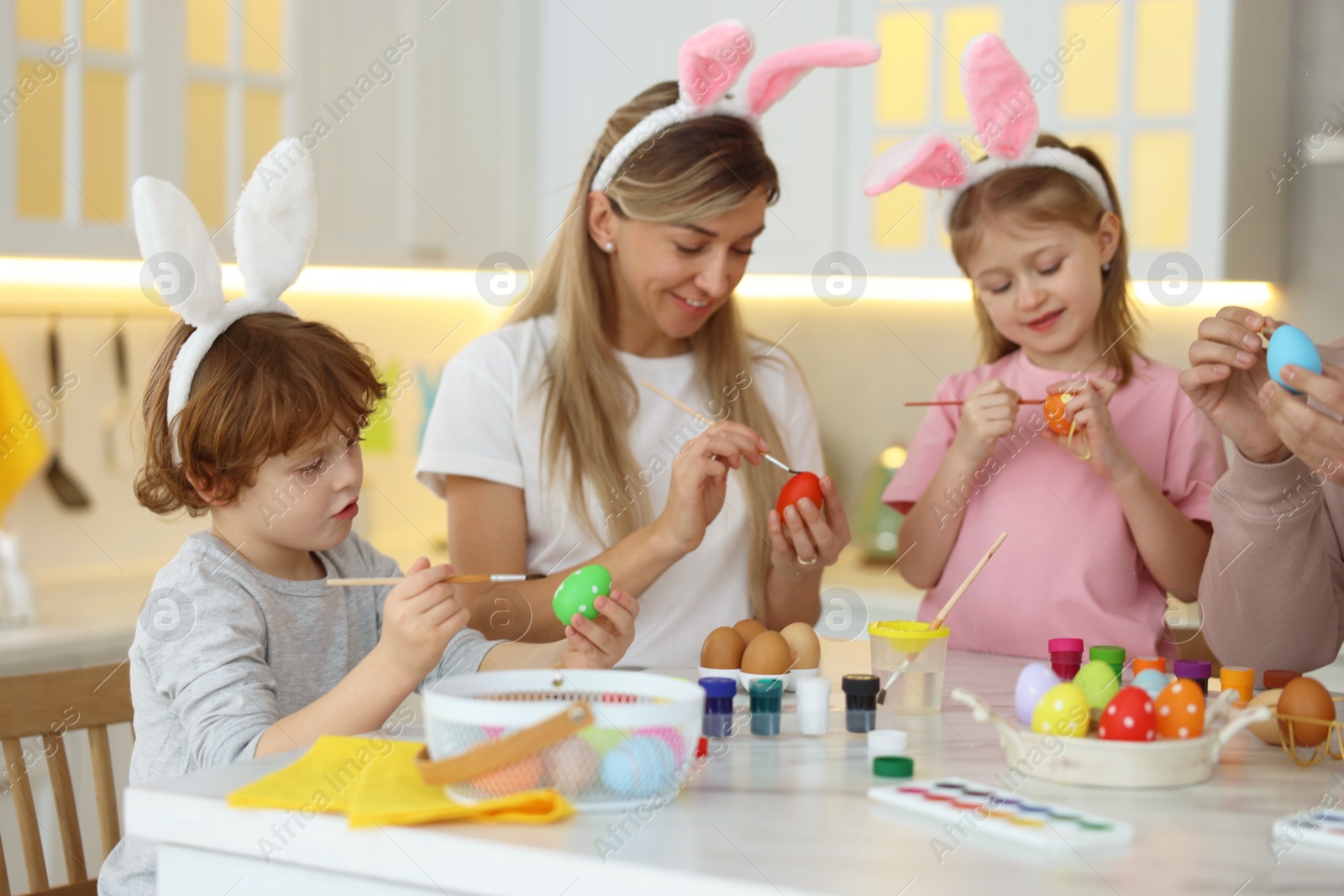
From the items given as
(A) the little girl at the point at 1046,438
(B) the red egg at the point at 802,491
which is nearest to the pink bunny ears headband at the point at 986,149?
(A) the little girl at the point at 1046,438

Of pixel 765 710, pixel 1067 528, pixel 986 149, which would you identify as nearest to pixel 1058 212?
pixel 986 149


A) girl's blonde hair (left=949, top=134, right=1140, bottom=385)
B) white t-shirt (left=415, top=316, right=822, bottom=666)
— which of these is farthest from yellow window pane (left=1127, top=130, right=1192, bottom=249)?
white t-shirt (left=415, top=316, right=822, bottom=666)

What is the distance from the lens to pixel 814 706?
3.75ft

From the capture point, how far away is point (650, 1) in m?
3.29

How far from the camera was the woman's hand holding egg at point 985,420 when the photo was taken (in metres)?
1.72

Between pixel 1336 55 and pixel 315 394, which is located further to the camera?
pixel 1336 55

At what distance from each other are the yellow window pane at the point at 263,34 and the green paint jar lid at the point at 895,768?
2.27 m

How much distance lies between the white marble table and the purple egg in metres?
0.09

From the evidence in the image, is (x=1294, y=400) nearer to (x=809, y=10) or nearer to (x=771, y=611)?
(x=771, y=611)

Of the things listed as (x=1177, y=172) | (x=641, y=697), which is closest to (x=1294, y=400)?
(x=641, y=697)

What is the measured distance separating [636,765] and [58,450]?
2.22 meters

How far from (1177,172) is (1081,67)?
0.31 metres

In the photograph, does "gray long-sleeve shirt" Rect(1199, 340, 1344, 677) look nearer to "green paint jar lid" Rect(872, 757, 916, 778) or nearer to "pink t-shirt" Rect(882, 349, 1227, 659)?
"pink t-shirt" Rect(882, 349, 1227, 659)

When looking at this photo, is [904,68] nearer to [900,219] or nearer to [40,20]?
[900,219]
